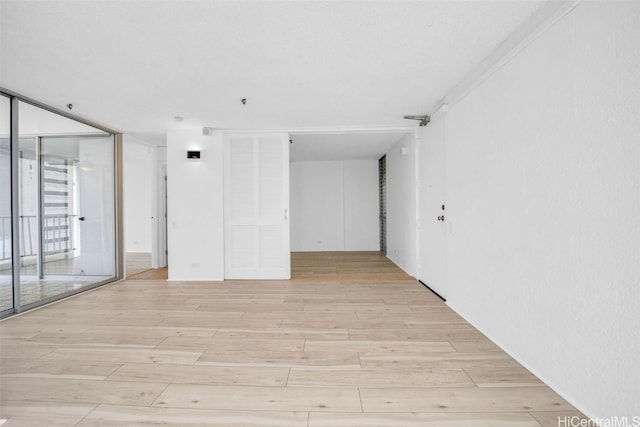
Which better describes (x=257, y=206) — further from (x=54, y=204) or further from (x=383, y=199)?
(x=383, y=199)

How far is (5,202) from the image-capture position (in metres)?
3.08

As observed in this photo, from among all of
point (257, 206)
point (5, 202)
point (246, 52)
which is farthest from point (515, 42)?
point (5, 202)

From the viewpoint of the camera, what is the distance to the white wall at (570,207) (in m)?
1.37

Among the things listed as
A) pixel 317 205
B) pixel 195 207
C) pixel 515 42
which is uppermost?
pixel 515 42

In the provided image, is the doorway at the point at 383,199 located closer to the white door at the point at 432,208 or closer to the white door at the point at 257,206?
the white door at the point at 432,208

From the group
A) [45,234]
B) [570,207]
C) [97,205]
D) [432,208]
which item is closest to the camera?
[570,207]

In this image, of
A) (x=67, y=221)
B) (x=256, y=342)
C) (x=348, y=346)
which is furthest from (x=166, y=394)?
(x=67, y=221)

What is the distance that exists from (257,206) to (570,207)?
13.3ft

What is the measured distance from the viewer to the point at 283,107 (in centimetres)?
366

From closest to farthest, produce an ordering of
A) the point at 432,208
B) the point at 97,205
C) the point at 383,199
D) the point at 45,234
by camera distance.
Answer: the point at 45,234, the point at 432,208, the point at 97,205, the point at 383,199

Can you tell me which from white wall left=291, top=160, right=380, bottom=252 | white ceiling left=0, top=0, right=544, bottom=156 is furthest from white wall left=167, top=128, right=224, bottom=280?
white wall left=291, top=160, right=380, bottom=252

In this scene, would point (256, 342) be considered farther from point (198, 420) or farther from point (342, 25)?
point (342, 25)

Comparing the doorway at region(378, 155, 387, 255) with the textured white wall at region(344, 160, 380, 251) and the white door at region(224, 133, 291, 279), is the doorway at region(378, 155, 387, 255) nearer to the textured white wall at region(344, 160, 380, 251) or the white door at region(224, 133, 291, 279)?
the textured white wall at region(344, 160, 380, 251)

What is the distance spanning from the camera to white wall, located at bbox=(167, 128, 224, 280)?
468cm
